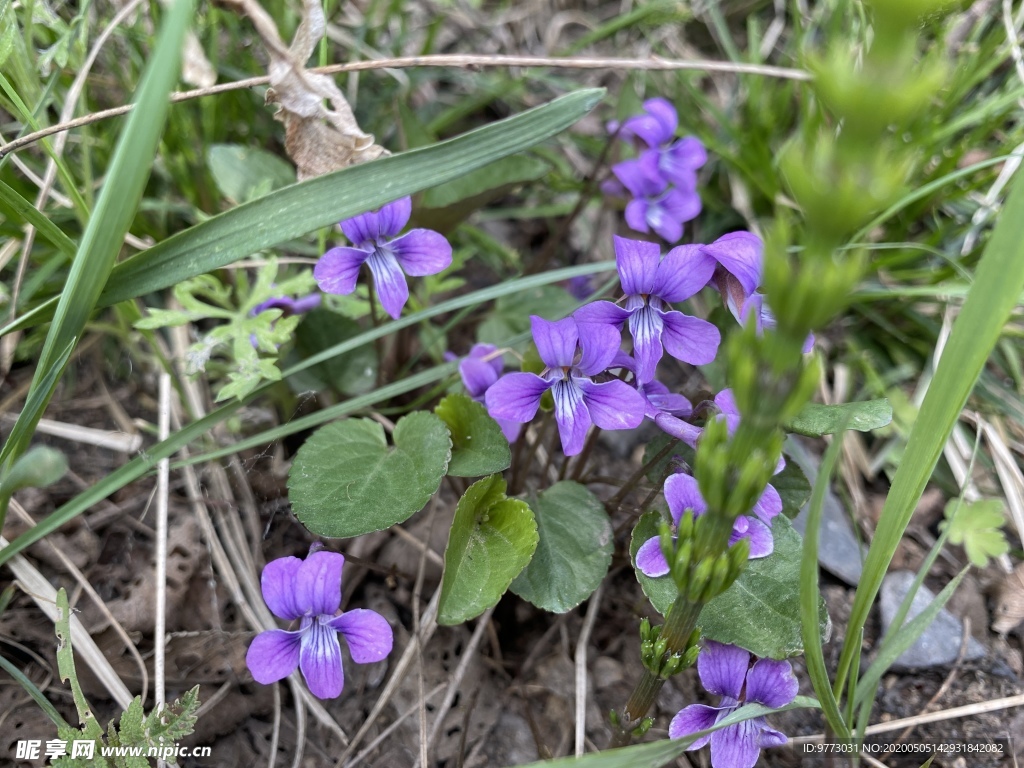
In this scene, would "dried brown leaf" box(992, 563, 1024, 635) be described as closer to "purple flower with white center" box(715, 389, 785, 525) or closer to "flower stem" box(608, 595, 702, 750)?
"purple flower with white center" box(715, 389, 785, 525)

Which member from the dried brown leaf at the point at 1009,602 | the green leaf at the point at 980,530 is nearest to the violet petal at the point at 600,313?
the green leaf at the point at 980,530

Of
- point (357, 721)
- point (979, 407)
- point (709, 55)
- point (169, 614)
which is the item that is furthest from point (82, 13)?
point (979, 407)

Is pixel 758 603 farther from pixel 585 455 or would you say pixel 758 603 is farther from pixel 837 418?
pixel 585 455

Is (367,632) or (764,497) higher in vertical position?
(764,497)

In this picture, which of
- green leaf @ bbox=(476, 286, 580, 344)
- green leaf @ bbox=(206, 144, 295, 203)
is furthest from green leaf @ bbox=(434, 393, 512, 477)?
green leaf @ bbox=(206, 144, 295, 203)

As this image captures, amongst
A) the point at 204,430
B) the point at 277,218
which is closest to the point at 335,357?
the point at 204,430

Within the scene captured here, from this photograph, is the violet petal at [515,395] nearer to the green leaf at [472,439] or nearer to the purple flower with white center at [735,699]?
the green leaf at [472,439]
